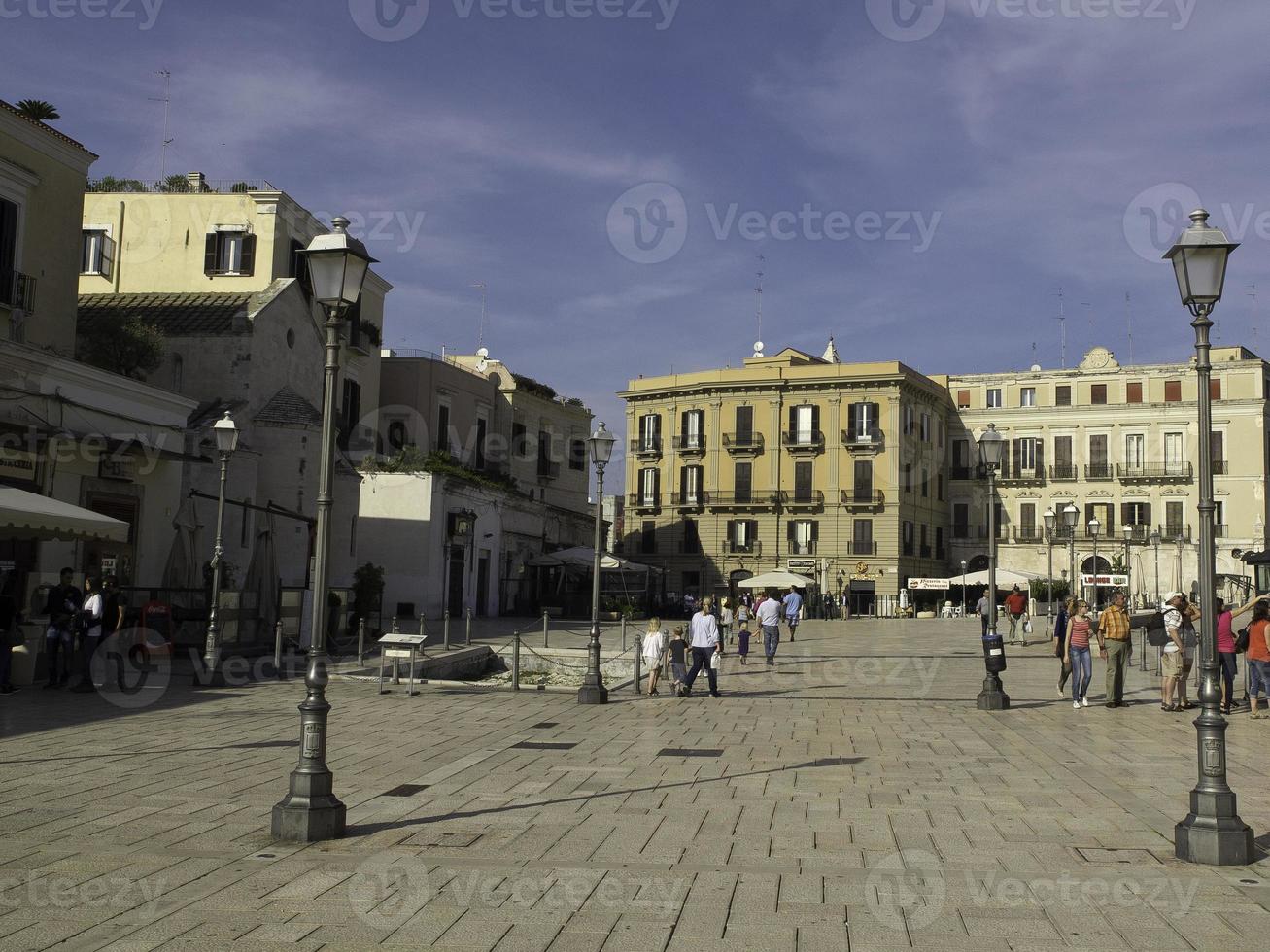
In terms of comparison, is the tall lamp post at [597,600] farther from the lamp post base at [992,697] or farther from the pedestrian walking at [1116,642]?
the pedestrian walking at [1116,642]

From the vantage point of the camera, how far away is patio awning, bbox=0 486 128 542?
49.3 ft

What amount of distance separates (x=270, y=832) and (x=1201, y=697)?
6.46 meters

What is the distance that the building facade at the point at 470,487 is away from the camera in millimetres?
34031

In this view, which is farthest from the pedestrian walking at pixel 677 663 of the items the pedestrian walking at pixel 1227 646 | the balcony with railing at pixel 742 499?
the balcony with railing at pixel 742 499

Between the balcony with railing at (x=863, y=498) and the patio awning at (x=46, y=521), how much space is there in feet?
158

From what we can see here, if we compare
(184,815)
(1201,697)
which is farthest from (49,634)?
(1201,697)

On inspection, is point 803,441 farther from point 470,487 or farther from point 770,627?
point 770,627

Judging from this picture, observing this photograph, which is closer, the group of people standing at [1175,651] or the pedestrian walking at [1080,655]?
the group of people standing at [1175,651]

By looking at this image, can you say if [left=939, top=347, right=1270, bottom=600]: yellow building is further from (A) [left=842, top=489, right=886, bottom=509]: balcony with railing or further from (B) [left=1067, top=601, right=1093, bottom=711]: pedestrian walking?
(B) [left=1067, top=601, right=1093, bottom=711]: pedestrian walking

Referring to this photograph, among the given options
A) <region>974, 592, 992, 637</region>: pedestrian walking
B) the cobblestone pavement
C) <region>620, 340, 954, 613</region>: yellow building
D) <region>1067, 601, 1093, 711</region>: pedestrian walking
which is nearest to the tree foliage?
the cobblestone pavement

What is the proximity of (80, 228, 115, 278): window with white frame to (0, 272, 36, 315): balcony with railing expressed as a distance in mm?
12159

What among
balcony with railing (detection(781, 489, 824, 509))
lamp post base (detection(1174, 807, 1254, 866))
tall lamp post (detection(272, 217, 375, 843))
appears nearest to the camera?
lamp post base (detection(1174, 807, 1254, 866))

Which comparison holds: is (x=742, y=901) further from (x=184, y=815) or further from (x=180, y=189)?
(x=180, y=189)

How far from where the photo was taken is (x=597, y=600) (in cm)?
1886
